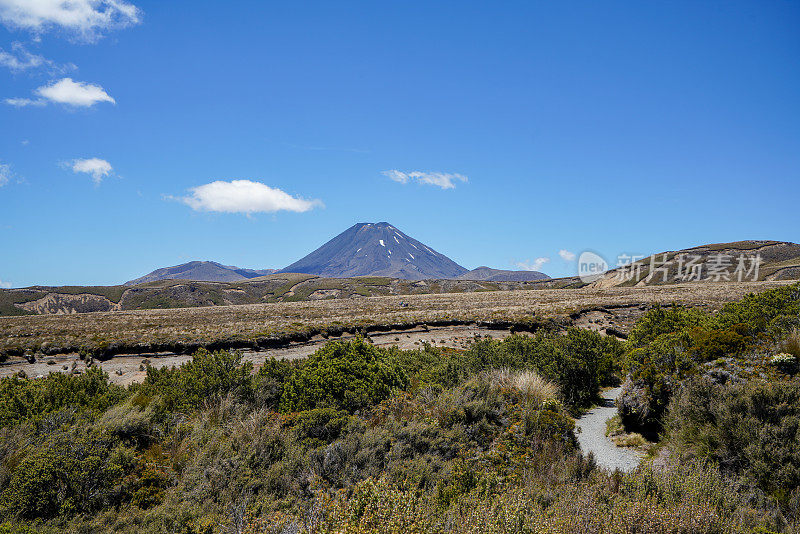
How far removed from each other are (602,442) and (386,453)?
24.7 ft

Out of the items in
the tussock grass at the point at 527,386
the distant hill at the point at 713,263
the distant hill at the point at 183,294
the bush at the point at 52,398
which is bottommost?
the distant hill at the point at 183,294

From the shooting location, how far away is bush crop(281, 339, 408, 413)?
754 cm

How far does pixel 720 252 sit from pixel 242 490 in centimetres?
13750

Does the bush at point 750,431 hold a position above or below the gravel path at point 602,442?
above

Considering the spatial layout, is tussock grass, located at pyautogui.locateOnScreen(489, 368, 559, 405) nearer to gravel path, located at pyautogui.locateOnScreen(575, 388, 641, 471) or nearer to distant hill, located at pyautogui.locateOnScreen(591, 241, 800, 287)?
gravel path, located at pyautogui.locateOnScreen(575, 388, 641, 471)

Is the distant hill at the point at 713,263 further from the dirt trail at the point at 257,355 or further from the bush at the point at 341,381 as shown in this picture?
the bush at the point at 341,381

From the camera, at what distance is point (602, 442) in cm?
1012

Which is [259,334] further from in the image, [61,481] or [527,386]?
[61,481]

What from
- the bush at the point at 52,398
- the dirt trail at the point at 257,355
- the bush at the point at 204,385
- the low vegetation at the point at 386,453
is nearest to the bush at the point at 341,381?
the low vegetation at the point at 386,453

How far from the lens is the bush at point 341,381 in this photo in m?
7.54

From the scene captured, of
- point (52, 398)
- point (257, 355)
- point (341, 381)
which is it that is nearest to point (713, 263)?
point (257, 355)

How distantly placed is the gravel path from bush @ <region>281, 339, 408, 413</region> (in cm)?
425

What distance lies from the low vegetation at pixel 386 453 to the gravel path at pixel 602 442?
3.03ft

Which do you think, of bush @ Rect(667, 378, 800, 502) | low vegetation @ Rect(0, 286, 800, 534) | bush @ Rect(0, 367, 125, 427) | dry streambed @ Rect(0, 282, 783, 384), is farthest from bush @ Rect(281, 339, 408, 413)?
dry streambed @ Rect(0, 282, 783, 384)
